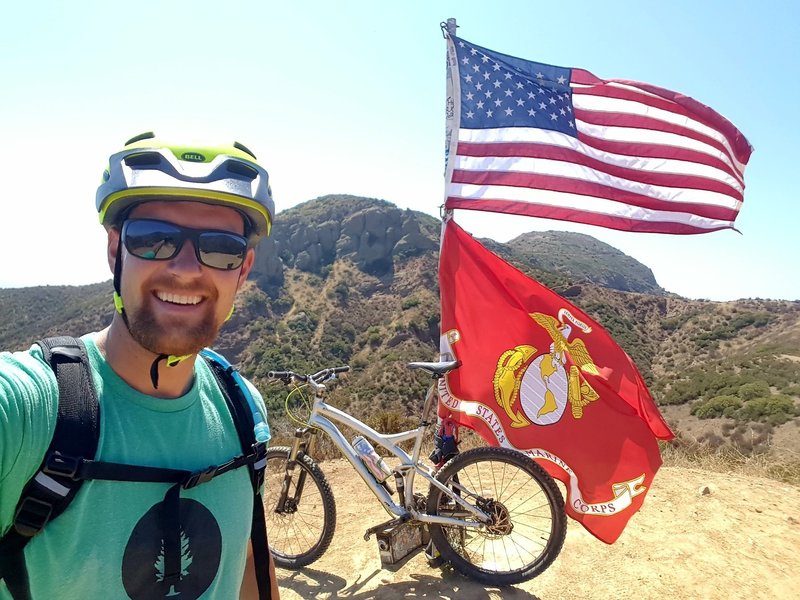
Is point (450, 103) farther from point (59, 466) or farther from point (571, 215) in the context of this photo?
point (59, 466)

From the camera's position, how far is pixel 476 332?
4.04 meters

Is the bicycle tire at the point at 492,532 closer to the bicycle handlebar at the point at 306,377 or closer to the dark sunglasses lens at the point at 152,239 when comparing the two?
the bicycle handlebar at the point at 306,377

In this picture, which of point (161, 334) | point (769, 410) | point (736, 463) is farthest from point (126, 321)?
point (769, 410)

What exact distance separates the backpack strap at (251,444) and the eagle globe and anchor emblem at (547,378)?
2.47 metres

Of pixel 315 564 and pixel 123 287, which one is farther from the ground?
pixel 123 287

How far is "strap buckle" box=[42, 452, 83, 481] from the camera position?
1.03 meters

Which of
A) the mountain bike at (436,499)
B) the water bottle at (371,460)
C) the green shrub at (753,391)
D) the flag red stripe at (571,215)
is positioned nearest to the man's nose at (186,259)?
the mountain bike at (436,499)

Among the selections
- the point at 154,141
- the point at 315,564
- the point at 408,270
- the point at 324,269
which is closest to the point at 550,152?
the point at 154,141

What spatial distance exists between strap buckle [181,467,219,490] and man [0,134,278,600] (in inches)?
1.4

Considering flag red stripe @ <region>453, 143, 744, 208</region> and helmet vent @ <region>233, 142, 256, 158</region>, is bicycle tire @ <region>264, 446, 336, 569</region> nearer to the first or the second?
helmet vent @ <region>233, 142, 256, 158</region>

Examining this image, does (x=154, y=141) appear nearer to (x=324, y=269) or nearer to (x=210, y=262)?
(x=210, y=262)

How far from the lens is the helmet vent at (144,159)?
142 cm

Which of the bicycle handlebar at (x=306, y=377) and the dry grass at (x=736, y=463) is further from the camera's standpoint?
the dry grass at (x=736, y=463)

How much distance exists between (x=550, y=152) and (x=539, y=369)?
2082 mm
